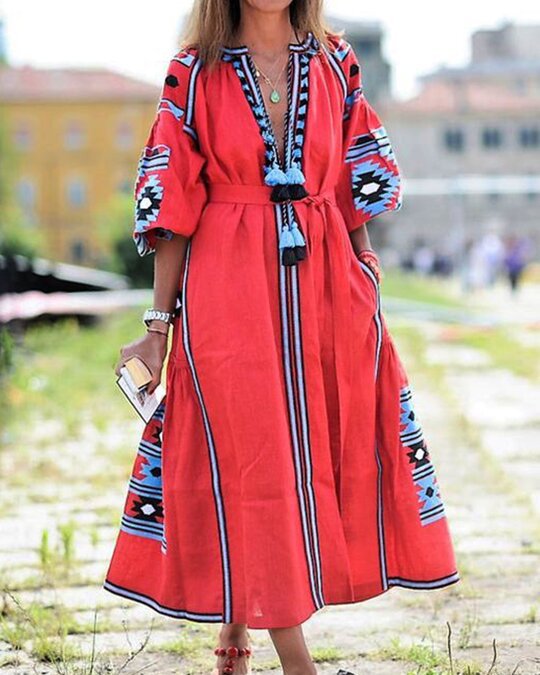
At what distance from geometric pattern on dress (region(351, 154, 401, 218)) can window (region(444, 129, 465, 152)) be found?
79.5 m

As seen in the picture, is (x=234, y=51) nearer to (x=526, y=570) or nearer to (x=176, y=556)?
(x=176, y=556)

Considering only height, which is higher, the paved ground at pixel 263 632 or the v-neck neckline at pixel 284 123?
the v-neck neckline at pixel 284 123

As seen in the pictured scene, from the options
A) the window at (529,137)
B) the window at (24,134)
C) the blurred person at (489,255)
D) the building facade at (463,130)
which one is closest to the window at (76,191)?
the window at (24,134)

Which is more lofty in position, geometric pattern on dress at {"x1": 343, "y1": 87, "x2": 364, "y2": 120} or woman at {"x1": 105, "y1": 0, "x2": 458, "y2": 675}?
geometric pattern on dress at {"x1": 343, "y1": 87, "x2": 364, "y2": 120}

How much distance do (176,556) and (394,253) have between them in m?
70.7

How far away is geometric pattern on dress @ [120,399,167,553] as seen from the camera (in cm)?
336

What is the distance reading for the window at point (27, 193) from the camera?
298ft

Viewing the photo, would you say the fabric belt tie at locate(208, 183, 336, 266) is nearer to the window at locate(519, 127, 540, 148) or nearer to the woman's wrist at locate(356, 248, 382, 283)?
the woman's wrist at locate(356, 248, 382, 283)

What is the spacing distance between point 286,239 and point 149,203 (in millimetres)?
307

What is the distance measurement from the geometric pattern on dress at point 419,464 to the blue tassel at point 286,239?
1.52ft

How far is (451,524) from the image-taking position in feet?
17.6

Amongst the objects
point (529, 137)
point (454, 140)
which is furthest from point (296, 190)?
point (529, 137)

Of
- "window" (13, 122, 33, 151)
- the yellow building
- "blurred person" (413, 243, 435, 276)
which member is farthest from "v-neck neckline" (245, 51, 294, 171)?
"window" (13, 122, 33, 151)

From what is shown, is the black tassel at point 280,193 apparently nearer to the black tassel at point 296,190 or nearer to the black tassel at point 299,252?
the black tassel at point 296,190
